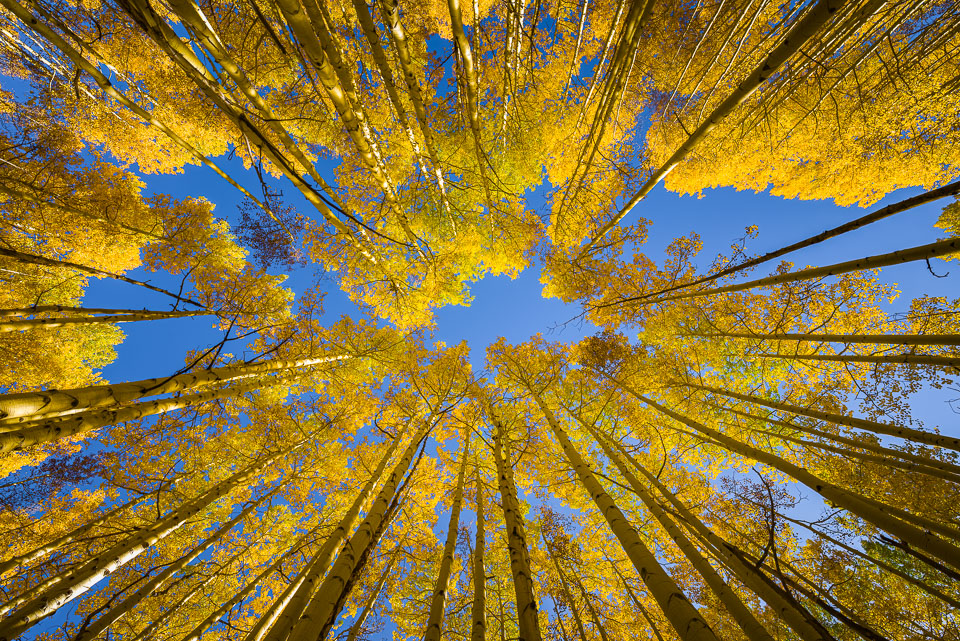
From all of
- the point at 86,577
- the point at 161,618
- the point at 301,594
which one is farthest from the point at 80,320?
the point at 301,594

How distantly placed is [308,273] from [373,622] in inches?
305

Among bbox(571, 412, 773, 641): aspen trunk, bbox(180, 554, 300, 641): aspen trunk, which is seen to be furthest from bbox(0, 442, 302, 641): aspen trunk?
bbox(571, 412, 773, 641): aspen trunk

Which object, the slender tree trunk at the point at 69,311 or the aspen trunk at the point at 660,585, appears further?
the slender tree trunk at the point at 69,311

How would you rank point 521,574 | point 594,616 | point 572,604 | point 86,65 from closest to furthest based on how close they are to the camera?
point 86,65, point 521,574, point 594,616, point 572,604

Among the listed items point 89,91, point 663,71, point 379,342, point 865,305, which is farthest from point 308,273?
point 865,305

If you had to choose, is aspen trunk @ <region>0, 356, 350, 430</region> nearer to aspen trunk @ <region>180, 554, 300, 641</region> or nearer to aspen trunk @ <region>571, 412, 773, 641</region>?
aspen trunk @ <region>180, 554, 300, 641</region>

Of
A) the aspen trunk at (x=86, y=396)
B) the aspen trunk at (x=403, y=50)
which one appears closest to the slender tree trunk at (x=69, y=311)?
the aspen trunk at (x=86, y=396)

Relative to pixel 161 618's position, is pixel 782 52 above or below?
above

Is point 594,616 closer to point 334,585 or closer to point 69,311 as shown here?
point 334,585

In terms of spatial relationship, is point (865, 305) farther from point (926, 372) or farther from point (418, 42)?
point (418, 42)

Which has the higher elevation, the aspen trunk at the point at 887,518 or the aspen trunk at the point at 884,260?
the aspen trunk at the point at 884,260

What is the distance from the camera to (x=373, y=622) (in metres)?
6.34

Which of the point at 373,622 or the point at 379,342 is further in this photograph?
the point at 379,342

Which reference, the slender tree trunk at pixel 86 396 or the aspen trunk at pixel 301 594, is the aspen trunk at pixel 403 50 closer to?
the slender tree trunk at pixel 86 396
